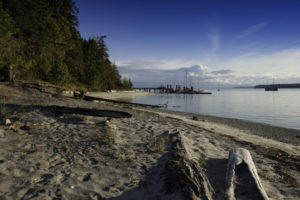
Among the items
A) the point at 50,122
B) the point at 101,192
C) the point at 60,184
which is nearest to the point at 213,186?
the point at 101,192

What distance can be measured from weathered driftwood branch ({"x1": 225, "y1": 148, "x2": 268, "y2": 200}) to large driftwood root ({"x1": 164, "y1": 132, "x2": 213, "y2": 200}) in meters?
0.50

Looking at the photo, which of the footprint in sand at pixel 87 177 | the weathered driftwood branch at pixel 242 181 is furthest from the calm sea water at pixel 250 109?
the footprint in sand at pixel 87 177

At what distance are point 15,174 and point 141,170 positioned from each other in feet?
8.92

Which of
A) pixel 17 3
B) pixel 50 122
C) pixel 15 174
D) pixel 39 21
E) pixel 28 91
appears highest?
pixel 17 3

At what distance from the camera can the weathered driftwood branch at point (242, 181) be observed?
3.31 m

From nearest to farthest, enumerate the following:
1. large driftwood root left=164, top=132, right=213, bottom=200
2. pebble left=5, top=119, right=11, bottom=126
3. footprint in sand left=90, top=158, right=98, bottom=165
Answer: large driftwood root left=164, top=132, right=213, bottom=200 < footprint in sand left=90, top=158, right=98, bottom=165 < pebble left=5, top=119, right=11, bottom=126

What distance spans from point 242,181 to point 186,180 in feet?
4.60

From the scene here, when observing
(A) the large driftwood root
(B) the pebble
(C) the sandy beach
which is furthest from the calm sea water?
(B) the pebble

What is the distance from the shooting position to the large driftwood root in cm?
302

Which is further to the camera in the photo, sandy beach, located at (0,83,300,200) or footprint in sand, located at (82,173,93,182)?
footprint in sand, located at (82,173,93,182)

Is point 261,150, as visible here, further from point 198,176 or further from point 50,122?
point 50,122

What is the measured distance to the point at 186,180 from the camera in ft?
10.6

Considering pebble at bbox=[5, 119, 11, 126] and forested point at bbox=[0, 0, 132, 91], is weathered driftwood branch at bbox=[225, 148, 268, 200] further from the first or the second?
forested point at bbox=[0, 0, 132, 91]

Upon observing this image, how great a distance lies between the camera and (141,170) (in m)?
3.97
